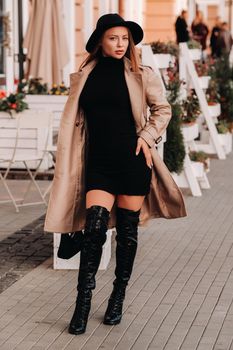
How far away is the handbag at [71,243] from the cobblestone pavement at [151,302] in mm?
356

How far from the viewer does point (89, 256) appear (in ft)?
19.5

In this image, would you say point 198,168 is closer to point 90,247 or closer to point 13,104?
point 13,104

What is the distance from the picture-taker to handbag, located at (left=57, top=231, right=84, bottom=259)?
21.3ft

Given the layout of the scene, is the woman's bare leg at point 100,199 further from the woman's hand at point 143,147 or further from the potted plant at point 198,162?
the potted plant at point 198,162

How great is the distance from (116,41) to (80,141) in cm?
64

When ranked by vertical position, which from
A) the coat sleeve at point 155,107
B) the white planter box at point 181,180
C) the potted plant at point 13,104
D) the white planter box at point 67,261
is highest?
the coat sleeve at point 155,107

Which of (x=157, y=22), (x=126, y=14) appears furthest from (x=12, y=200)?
(x=157, y=22)

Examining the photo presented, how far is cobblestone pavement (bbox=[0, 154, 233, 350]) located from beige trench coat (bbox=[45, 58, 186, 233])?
2.02 ft

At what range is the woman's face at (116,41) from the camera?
5.90 m

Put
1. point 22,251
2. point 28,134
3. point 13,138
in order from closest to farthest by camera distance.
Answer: point 22,251 < point 28,134 < point 13,138

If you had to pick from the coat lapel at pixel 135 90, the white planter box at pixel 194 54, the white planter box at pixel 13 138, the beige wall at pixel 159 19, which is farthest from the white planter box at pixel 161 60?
the beige wall at pixel 159 19

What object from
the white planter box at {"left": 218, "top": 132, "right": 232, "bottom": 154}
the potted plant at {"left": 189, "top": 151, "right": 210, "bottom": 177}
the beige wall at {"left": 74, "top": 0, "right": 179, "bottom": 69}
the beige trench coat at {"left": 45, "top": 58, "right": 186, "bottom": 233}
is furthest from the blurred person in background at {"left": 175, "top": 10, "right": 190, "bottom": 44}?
the beige trench coat at {"left": 45, "top": 58, "right": 186, "bottom": 233}


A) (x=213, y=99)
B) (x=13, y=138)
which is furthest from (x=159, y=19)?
(x=13, y=138)

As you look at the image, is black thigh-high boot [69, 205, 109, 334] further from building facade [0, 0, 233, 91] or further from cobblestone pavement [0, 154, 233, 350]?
building facade [0, 0, 233, 91]
